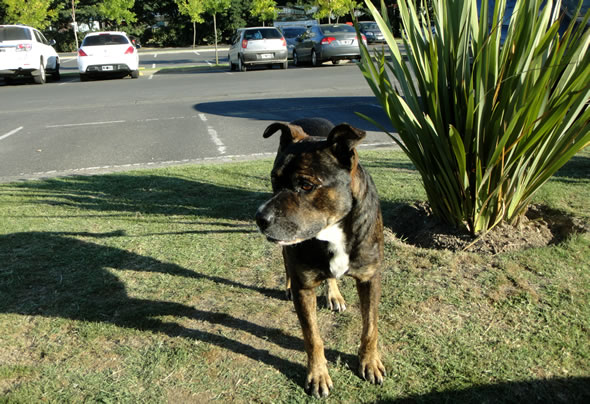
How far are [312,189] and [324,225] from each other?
0.19 metres

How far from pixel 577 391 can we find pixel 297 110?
30.7 ft

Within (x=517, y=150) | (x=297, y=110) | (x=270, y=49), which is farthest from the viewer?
(x=270, y=49)

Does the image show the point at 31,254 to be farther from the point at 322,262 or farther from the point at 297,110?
the point at 297,110

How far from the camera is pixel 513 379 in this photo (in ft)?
8.84

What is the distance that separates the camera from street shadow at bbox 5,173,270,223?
5422 millimetres

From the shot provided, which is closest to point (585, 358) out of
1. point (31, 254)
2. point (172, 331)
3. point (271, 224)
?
point (271, 224)

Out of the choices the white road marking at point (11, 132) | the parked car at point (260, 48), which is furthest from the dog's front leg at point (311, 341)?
the parked car at point (260, 48)

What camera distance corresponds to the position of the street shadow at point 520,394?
2537 millimetres

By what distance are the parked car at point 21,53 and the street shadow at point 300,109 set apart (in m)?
9.43

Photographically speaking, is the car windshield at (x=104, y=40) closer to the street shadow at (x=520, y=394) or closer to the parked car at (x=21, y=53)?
the parked car at (x=21, y=53)

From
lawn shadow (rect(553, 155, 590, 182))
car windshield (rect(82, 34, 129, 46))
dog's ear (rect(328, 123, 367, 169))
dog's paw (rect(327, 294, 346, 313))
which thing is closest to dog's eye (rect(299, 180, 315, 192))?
dog's ear (rect(328, 123, 367, 169))

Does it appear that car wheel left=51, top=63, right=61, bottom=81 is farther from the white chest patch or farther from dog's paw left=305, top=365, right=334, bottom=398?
dog's paw left=305, top=365, right=334, bottom=398

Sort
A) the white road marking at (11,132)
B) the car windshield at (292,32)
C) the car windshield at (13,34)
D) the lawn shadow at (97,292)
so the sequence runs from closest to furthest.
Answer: the lawn shadow at (97,292) → the white road marking at (11,132) → the car windshield at (13,34) → the car windshield at (292,32)

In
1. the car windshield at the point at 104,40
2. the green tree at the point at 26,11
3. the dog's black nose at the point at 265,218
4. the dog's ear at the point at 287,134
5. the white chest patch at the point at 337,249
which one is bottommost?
the white chest patch at the point at 337,249
